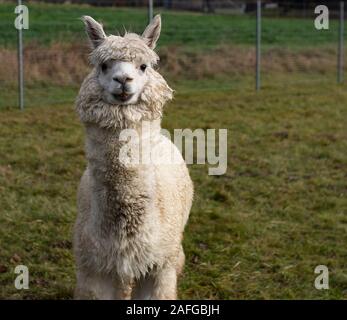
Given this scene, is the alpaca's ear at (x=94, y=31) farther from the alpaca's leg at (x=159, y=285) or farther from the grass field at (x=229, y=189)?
the grass field at (x=229, y=189)

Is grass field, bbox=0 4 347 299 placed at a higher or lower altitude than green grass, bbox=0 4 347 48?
lower

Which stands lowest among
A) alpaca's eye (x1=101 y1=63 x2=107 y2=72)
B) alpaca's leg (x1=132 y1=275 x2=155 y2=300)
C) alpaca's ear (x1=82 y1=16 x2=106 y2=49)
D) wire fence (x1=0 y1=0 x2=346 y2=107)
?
alpaca's leg (x1=132 y1=275 x2=155 y2=300)

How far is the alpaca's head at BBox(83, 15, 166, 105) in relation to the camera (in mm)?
3121

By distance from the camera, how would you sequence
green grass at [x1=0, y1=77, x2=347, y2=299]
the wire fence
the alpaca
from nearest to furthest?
the alpaca, green grass at [x1=0, y1=77, x2=347, y2=299], the wire fence

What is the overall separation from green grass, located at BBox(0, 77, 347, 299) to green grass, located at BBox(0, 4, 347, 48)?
2.66 meters

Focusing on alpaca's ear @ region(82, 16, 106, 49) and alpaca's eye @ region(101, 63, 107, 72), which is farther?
alpaca's ear @ region(82, 16, 106, 49)

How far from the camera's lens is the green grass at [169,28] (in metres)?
12.7

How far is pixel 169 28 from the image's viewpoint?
15.0m

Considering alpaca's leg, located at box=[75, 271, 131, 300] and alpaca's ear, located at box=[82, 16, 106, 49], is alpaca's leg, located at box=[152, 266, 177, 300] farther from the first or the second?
alpaca's ear, located at box=[82, 16, 106, 49]

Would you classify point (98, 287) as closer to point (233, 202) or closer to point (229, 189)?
point (233, 202)

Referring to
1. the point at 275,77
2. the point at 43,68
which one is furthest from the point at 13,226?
the point at 275,77

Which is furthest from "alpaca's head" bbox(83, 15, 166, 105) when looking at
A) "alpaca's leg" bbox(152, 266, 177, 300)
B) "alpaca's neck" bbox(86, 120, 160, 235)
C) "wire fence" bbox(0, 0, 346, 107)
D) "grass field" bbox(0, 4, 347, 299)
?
"wire fence" bbox(0, 0, 346, 107)

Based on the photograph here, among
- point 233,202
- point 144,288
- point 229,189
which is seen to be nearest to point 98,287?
point 144,288

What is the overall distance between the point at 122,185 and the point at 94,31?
0.80 m
